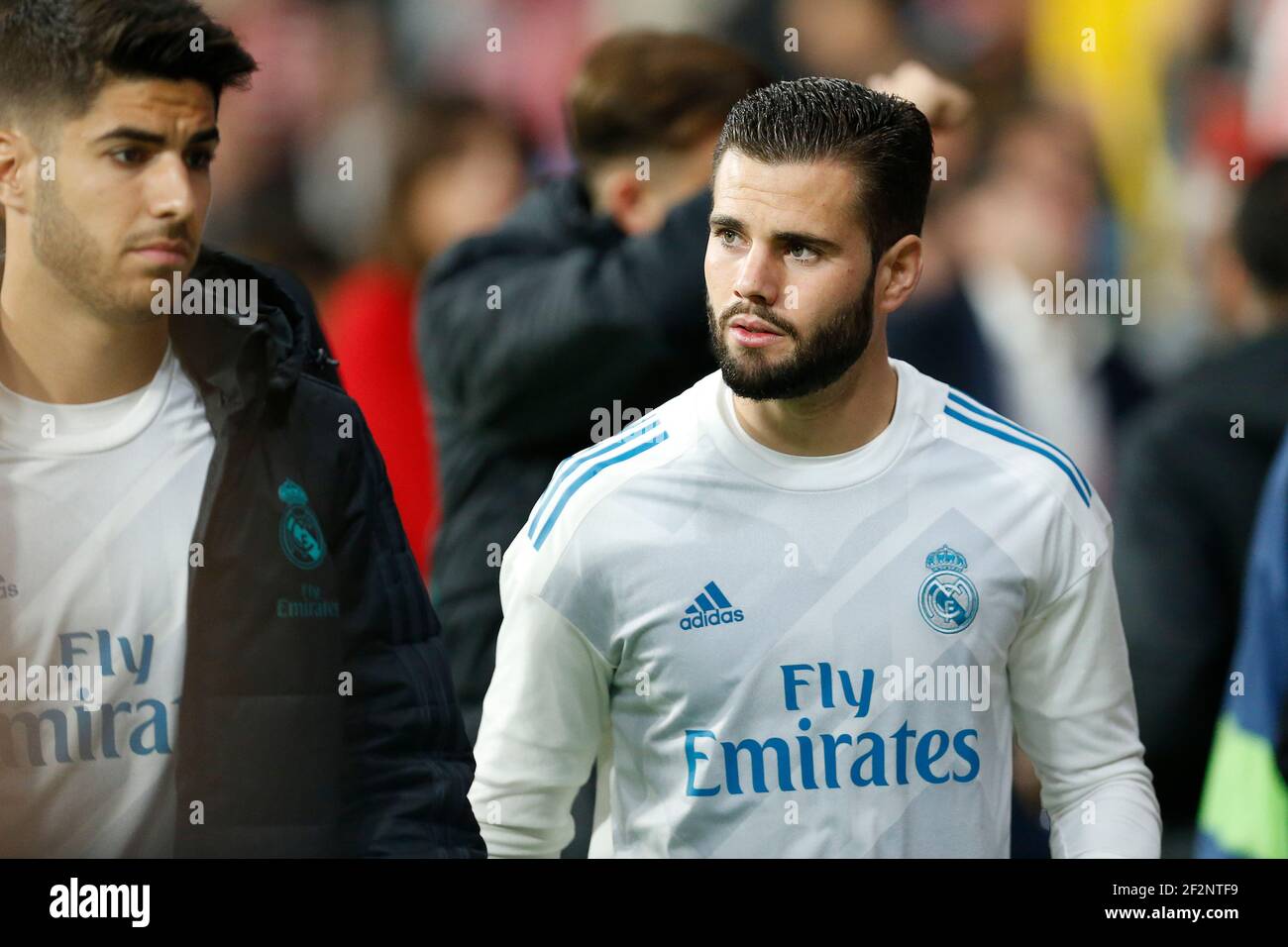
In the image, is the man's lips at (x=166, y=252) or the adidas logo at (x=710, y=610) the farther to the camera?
the man's lips at (x=166, y=252)

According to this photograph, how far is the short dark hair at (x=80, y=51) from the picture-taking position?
2889 mm

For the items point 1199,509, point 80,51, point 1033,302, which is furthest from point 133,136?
point 1199,509

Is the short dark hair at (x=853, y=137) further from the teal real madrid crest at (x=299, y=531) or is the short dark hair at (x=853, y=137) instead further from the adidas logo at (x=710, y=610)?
the teal real madrid crest at (x=299, y=531)

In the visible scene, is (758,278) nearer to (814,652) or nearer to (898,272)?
(898,272)

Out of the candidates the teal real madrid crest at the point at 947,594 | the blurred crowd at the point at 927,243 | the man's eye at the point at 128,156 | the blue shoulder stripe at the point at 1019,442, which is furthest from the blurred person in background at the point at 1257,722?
the man's eye at the point at 128,156

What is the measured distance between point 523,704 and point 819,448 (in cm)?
62

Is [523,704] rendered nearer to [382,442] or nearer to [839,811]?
[839,811]

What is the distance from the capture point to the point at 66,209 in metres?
2.92

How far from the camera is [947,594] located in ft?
9.14

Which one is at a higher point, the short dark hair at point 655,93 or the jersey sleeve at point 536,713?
the short dark hair at point 655,93

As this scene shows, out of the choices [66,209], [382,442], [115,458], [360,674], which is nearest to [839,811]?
[360,674]

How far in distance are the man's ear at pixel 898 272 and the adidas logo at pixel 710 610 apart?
0.52 m

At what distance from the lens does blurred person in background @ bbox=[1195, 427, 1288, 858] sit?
317 centimetres
